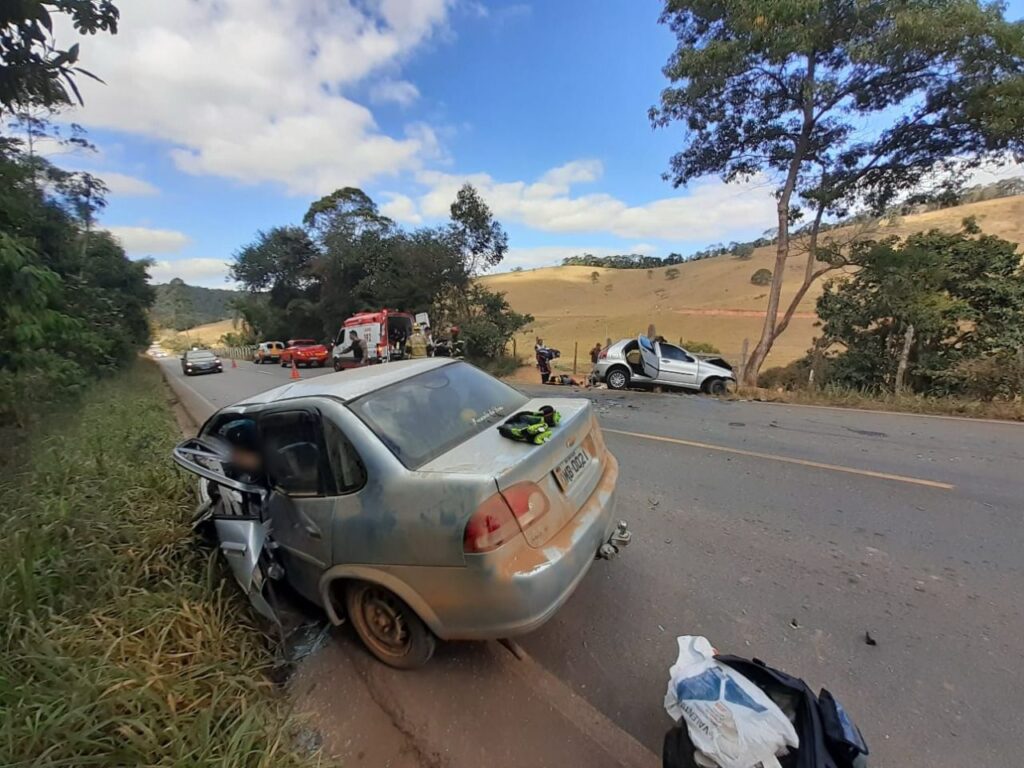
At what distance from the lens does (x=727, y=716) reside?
1701mm

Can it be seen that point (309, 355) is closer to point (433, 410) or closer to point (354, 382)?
point (354, 382)

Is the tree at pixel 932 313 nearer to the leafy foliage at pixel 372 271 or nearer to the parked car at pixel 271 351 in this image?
the leafy foliage at pixel 372 271

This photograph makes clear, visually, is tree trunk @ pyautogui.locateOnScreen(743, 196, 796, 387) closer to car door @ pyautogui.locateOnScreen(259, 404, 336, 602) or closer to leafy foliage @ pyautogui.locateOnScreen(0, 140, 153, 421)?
car door @ pyautogui.locateOnScreen(259, 404, 336, 602)

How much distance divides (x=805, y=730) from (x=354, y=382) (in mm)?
2699

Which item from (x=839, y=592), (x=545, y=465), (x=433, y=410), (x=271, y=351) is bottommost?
(x=271, y=351)

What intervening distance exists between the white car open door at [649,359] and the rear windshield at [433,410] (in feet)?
34.1

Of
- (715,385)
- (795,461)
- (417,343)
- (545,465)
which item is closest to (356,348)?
(417,343)

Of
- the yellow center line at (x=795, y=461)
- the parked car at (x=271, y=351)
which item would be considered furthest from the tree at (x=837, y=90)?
the parked car at (x=271, y=351)

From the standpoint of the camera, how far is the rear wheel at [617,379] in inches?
545

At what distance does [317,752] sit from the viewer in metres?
2.10

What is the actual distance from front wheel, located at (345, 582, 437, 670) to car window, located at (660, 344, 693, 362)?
11.9 m

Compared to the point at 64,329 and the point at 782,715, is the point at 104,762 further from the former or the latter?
the point at 64,329

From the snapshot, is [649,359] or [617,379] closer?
A: [649,359]

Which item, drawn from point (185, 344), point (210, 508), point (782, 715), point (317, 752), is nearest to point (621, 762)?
point (782, 715)
